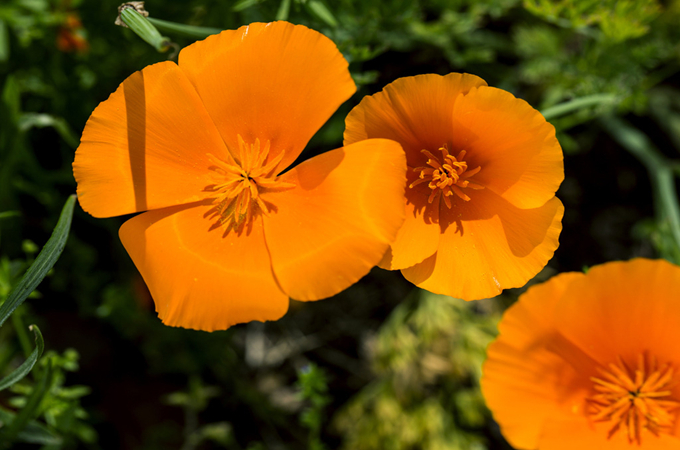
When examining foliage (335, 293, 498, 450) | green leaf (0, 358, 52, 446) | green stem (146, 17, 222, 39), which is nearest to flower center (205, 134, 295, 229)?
green stem (146, 17, 222, 39)

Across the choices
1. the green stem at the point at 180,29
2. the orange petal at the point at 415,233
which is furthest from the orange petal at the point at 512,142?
the green stem at the point at 180,29

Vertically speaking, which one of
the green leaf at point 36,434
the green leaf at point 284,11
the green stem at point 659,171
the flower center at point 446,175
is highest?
the green leaf at point 284,11

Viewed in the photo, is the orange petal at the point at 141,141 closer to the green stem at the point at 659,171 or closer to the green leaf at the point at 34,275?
the green leaf at the point at 34,275

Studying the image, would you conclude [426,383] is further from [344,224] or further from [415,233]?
[344,224]

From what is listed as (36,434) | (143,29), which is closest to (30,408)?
(36,434)

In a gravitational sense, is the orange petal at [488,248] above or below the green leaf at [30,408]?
above

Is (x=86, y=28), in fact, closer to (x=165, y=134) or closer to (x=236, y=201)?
(x=165, y=134)

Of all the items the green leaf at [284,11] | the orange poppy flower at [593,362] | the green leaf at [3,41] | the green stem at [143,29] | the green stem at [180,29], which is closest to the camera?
the green stem at [143,29]

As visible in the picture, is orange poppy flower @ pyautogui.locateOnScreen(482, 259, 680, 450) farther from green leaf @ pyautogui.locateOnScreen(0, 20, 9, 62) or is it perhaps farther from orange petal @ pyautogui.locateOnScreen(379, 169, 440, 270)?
green leaf @ pyautogui.locateOnScreen(0, 20, 9, 62)
